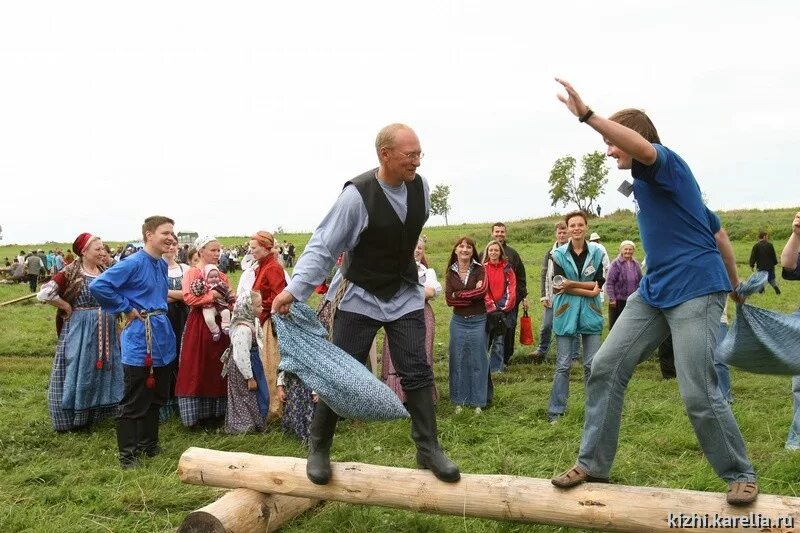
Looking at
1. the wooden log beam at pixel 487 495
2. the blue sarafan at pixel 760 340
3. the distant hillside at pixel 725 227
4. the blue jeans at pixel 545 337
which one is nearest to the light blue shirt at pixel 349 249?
the wooden log beam at pixel 487 495

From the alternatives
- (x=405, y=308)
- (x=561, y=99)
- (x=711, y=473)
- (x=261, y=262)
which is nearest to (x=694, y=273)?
(x=561, y=99)

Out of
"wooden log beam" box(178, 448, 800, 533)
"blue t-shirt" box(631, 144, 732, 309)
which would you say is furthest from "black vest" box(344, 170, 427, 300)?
"blue t-shirt" box(631, 144, 732, 309)

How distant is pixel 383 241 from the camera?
438 cm

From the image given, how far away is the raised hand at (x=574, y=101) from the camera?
3.53 meters

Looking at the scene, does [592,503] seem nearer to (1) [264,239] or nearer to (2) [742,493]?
(2) [742,493]

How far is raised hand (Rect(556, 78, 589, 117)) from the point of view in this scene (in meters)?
3.53

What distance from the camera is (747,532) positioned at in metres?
3.71

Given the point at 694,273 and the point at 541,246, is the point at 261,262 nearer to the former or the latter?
the point at 694,273

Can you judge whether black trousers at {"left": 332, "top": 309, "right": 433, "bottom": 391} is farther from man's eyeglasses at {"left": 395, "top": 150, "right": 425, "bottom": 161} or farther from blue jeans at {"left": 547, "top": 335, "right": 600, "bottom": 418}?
blue jeans at {"left": 547, "top": 335, "right": 600, "bottom": 418}

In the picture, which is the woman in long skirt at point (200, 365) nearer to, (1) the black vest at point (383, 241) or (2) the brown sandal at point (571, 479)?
(1) the black vest at point (383, 241)

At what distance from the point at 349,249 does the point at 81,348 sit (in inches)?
184

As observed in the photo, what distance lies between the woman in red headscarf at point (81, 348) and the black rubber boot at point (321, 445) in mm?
3971

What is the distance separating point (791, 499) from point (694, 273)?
123 centimetres

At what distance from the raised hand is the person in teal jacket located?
4018 mm
